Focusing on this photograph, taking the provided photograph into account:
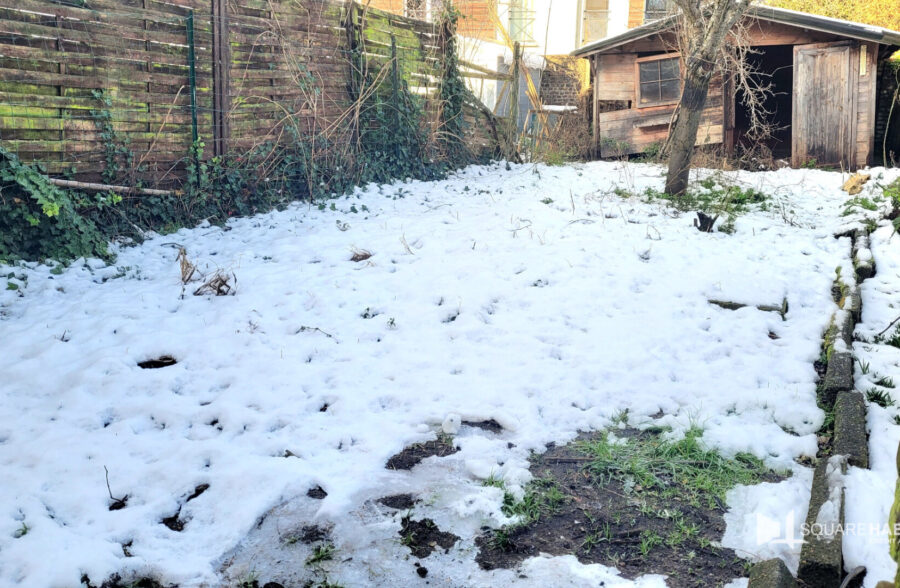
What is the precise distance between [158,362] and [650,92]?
13844 mm

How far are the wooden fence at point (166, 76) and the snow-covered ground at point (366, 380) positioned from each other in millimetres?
1020

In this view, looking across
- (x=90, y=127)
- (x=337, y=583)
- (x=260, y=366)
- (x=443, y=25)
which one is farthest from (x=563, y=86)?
(x=337, y=583)

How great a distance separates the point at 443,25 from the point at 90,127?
6.70 m

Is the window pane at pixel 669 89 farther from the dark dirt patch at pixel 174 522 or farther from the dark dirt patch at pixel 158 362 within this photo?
the dark dirt patch at pixel 174 522

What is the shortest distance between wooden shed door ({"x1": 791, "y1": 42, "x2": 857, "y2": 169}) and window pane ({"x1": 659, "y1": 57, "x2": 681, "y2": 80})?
234cm

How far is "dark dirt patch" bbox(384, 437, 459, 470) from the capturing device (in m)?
3.64

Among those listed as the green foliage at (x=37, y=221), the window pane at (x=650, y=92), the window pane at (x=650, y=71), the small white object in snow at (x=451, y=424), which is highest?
the window pane at (x=650, y=71)

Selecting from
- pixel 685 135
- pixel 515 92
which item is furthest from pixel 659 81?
pixel 685 135

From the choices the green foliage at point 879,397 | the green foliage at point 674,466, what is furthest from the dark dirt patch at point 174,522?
the green foliage at point 879,397

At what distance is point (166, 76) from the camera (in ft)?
24.4

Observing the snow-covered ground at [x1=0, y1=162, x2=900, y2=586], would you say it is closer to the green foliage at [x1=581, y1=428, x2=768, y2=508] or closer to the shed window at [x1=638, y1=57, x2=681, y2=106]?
the green foliage at [x1=581, y1=428, x2=768, y2=508]

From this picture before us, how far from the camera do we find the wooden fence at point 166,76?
20.4 ft

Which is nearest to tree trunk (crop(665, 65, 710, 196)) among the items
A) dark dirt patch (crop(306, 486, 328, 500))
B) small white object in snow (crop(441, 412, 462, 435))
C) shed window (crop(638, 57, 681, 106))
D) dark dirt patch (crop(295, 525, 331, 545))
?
shed window (crop(638, 57, 681, 106))

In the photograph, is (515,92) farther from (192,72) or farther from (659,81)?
(192,72)
